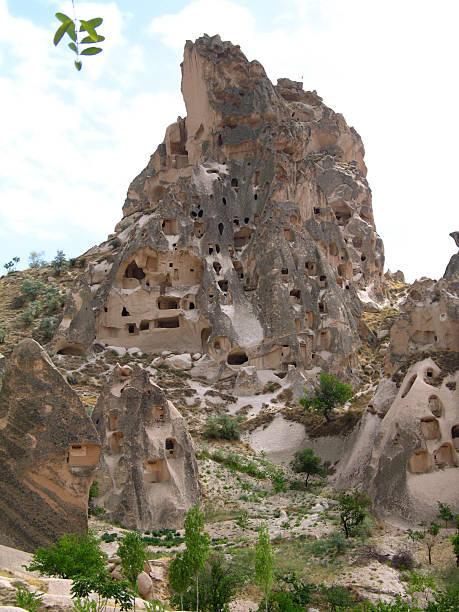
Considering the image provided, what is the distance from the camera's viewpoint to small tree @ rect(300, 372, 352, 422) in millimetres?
33469

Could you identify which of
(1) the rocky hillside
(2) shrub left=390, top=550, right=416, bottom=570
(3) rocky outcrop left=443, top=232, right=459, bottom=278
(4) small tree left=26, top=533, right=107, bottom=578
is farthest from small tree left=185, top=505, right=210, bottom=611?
Answer: (3) rocky outcrop left=443, top=232, right=459, bottom=278

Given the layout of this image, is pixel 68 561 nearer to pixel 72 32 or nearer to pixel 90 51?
pixel 90 51

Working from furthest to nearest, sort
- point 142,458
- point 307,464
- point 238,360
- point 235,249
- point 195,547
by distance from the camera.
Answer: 1. point 235,249
2. point 238,360
3. point 307,464
4. point 142,458
5. point 195,547

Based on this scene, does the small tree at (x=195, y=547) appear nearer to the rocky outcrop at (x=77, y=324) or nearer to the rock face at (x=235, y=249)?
the rock face at (x=235, y=249)

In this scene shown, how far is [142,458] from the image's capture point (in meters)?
24.2

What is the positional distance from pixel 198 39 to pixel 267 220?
24.0 meters

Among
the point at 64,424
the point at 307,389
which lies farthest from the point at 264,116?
the point at 64,424

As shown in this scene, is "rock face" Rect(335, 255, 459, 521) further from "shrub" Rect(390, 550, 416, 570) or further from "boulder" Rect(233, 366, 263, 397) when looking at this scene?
"boulder" Rect(233, 366, 263, 397)

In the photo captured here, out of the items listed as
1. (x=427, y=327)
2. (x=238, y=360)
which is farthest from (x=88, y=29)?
(x=238, y=360)

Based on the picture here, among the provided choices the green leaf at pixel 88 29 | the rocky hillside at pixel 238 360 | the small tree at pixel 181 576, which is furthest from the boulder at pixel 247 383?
the green leaf at pixel 88 29

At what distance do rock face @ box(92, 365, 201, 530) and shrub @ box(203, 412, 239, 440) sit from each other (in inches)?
298

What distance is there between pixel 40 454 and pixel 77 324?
28689 millimetres

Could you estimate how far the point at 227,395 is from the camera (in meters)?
39.6

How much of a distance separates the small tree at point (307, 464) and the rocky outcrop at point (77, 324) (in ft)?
63.4
